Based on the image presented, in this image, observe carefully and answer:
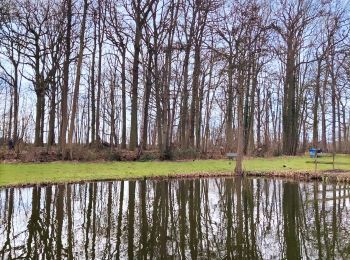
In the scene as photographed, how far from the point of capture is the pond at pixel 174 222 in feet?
22.5

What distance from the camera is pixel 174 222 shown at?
910cm

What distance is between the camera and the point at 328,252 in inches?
264

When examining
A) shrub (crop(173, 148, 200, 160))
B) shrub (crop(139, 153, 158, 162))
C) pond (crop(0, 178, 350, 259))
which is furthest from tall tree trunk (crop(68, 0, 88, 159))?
pond (crop(0, 178, 350, 259))

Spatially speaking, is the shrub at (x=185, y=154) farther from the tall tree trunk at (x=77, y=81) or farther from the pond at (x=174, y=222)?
the pond at (x=174, y=222)

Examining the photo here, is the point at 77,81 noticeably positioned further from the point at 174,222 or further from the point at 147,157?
the point at 174,222

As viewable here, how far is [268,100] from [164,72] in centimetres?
2345

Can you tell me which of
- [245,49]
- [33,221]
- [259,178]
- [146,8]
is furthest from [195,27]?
[33,221]

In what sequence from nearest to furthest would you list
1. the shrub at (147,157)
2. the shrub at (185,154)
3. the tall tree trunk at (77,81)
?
the tall tree trunk at (77,81) → the shrub at (147,157) → the shrub at (185,154)

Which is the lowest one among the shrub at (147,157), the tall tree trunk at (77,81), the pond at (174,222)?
the pond at (174,222)

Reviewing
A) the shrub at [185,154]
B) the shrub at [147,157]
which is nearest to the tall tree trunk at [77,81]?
the shrub at [147,157]

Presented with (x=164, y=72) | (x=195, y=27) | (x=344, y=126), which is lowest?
(x=344, y=126)

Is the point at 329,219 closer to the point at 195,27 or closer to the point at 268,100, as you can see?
the point at 195,27

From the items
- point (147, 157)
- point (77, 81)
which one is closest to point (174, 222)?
point (147, 157)

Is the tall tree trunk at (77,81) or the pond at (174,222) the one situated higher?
the tall tree trunk at (77,81)
